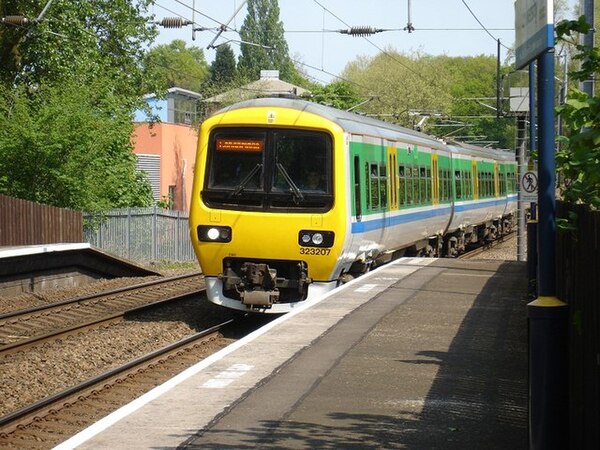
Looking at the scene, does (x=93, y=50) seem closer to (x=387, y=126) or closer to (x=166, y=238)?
(x=166, y=238)

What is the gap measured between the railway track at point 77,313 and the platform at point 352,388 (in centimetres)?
345

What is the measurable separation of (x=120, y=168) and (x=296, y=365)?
23.2 meters

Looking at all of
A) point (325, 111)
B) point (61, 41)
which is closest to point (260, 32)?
point (61, 41)

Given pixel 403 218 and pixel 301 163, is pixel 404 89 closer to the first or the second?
pixel 403 218

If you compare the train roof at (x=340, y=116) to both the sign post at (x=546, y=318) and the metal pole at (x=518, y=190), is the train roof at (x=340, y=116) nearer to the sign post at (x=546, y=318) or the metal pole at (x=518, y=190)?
the metal pole at (x=518, y=190)

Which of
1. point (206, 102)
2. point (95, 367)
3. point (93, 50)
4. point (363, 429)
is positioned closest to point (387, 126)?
point (95, 367)

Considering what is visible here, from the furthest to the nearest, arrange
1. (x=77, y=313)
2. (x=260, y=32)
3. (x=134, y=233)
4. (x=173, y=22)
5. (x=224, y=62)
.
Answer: (x=224, y=62) < (x=260, y=32) < (x=134, y=233) < (x=173, y=22) < (x=77, y=313)

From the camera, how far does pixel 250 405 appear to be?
8375 millimetres

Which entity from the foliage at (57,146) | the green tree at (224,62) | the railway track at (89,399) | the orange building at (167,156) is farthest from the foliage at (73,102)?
the green tree at (224,62)

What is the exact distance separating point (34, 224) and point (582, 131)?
2122cm

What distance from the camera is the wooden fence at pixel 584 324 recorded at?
18.2 ft

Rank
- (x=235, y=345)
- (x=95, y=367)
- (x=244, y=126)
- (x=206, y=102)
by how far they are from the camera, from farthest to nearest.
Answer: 1. (x=206, y=102)
2. (x=244, y=126)
3. (x=95, y=367)
4. (x=235, y=345)

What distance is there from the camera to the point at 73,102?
28203mm

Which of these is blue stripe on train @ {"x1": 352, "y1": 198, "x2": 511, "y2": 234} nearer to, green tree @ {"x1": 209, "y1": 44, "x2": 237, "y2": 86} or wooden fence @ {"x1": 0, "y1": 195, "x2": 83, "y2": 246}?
wooden fence @ {"x1": 0, "y1": 195, "x2": 83, "y2": 246}
